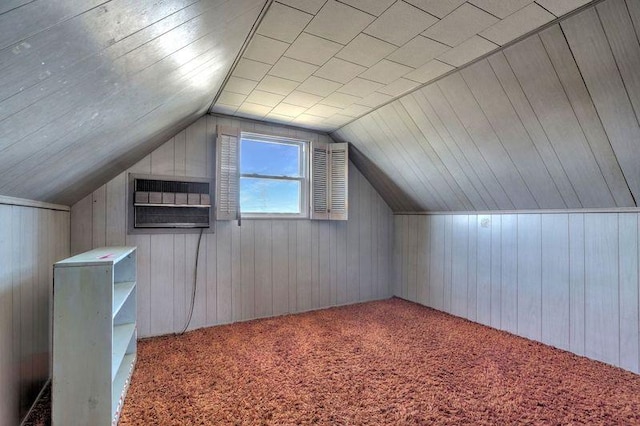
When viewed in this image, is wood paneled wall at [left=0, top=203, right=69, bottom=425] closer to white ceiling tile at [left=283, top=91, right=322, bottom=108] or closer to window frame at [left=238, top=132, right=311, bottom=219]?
window frame at [left=238, top=132, right=311, bottom=219]

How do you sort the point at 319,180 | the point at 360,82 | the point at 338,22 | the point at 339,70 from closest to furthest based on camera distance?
the point at 338,22
the point at 339,70
the point at 360,82
the point at 319,180

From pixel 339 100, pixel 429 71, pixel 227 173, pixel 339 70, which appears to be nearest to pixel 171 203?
pixel 227 173

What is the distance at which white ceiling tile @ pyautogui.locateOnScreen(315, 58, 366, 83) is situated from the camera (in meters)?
2.32

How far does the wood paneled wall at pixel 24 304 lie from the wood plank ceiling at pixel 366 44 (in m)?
1.67

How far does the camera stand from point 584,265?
270 centimetres

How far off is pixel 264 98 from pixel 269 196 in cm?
121

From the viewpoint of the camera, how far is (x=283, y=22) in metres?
1.85

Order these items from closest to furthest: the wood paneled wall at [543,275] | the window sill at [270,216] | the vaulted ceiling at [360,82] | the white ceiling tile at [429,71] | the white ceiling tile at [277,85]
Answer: the vaulted ceiling at [360,82], the white ceiling tile at [429,71], the wood paneled wall at [543,275], the white ceiling tile at [277,85], the window sill at [270,216]

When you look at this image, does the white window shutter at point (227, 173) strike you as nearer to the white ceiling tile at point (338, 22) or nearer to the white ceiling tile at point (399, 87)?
the white ceiling tile at point (399, 87)

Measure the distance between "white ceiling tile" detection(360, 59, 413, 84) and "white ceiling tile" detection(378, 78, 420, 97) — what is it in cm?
7

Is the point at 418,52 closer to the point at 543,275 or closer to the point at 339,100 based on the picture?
the point at 339,100

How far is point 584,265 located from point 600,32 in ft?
6.23

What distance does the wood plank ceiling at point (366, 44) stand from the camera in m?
1.70

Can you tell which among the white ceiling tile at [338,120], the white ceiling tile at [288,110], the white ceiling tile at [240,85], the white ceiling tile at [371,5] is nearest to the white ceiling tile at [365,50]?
the white ceiling tile at [371,5]
